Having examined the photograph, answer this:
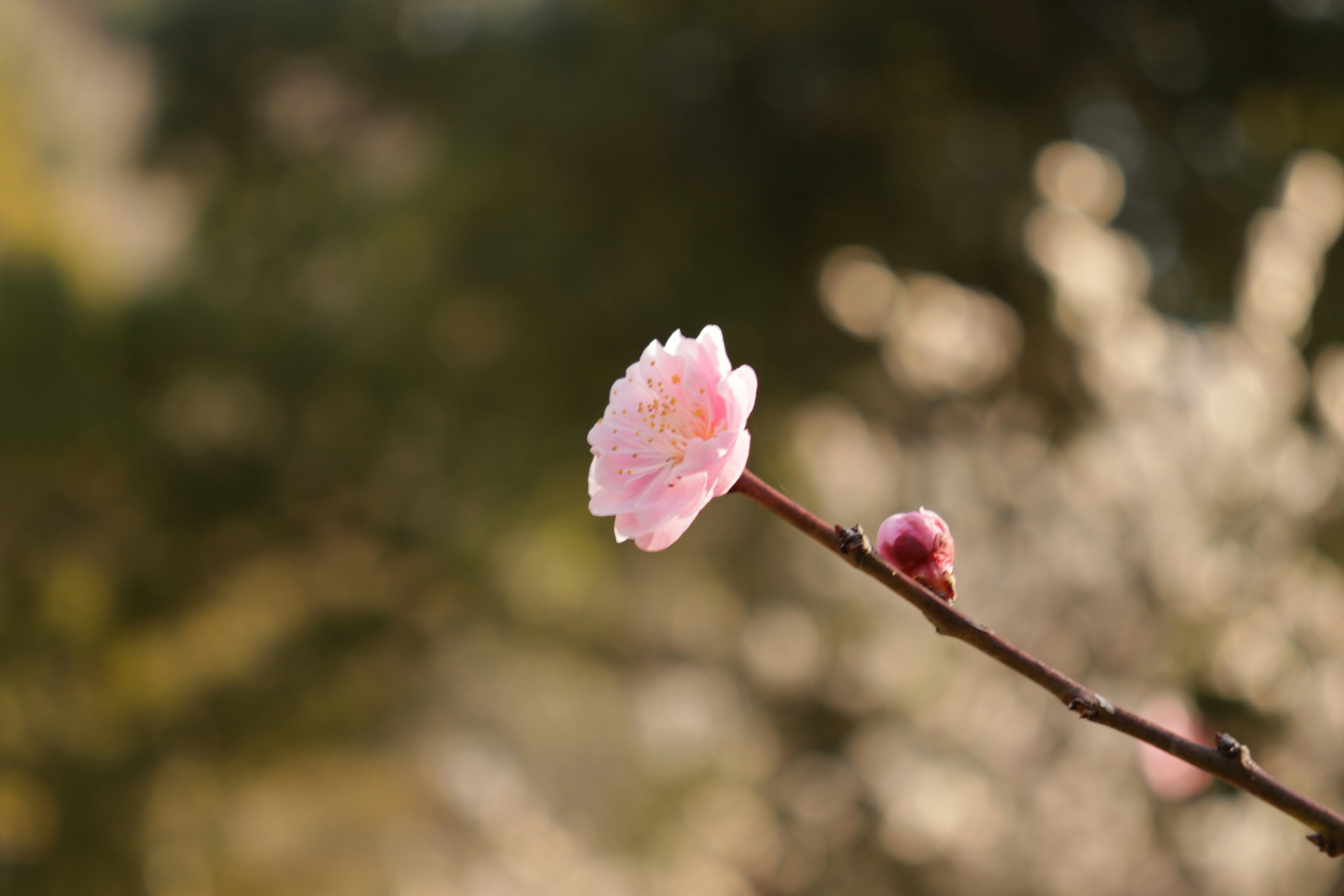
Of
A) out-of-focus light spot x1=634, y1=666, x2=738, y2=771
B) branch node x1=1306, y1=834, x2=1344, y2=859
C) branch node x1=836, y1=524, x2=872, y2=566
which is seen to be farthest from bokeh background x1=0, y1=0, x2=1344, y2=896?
branch node x1=836, y1=524, x2=872, y2=566

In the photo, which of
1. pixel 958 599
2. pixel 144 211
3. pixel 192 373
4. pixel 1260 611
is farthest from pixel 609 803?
pixel 144 211

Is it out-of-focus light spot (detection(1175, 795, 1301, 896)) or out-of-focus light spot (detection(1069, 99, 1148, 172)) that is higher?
out-of-focus light spot (detection(1069, 99, 1148, 172))

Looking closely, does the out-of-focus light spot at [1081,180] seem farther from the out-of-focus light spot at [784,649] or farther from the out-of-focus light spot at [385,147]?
the out-of-focus light spot at [385,147]

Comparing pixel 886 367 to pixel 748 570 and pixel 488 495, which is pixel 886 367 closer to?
pixel 748 570

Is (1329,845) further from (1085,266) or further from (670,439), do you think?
(1085,266)

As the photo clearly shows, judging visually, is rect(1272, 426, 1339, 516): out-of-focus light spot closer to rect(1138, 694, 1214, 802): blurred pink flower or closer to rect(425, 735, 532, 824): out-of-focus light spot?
rect(1138, 694, 1214, 802): blurred pink flower
